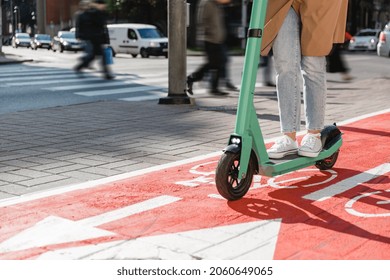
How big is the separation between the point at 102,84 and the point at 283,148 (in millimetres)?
10556

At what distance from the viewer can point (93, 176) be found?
4723 millimetres

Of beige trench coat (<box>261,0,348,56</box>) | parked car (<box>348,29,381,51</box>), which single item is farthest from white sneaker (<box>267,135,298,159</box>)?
parked car (<box>348,29,381,51</box>)

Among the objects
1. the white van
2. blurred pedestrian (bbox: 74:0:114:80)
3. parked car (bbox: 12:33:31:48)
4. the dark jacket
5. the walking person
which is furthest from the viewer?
parked car (bbox: 12:33:31:48)

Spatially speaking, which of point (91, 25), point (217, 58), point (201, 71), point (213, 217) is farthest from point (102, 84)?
point (213, 217)

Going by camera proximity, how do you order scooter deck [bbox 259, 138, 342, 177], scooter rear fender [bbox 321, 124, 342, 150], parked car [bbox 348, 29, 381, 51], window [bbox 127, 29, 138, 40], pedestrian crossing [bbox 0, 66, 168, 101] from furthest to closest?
parked car [bbox 348, 29, 381, 51] → window [bbox 127, 29, 138, 40] → pedestrian crossing [bbox 0, 66, 168, 101] → scooter rear fender [bbox 321, 124, 342, 150] → scooter deck [bbox 259, 138, 342, 177]

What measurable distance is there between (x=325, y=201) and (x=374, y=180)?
0.74m

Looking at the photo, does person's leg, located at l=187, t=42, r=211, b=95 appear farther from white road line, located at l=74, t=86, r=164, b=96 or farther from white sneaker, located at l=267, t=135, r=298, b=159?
white sneaker, located at l=267, t=135, r=298, b=159

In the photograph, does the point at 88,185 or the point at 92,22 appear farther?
the point at 92,22

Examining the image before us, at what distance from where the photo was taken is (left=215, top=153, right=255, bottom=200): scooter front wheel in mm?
3707

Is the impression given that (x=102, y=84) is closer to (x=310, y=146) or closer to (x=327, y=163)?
(x=327, y=163)

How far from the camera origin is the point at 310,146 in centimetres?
427

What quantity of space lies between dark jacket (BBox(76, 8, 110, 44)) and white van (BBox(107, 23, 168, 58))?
22.2 meters

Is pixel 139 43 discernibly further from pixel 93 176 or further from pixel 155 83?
pixel 93 176

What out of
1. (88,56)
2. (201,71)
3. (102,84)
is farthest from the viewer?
(102,84)
